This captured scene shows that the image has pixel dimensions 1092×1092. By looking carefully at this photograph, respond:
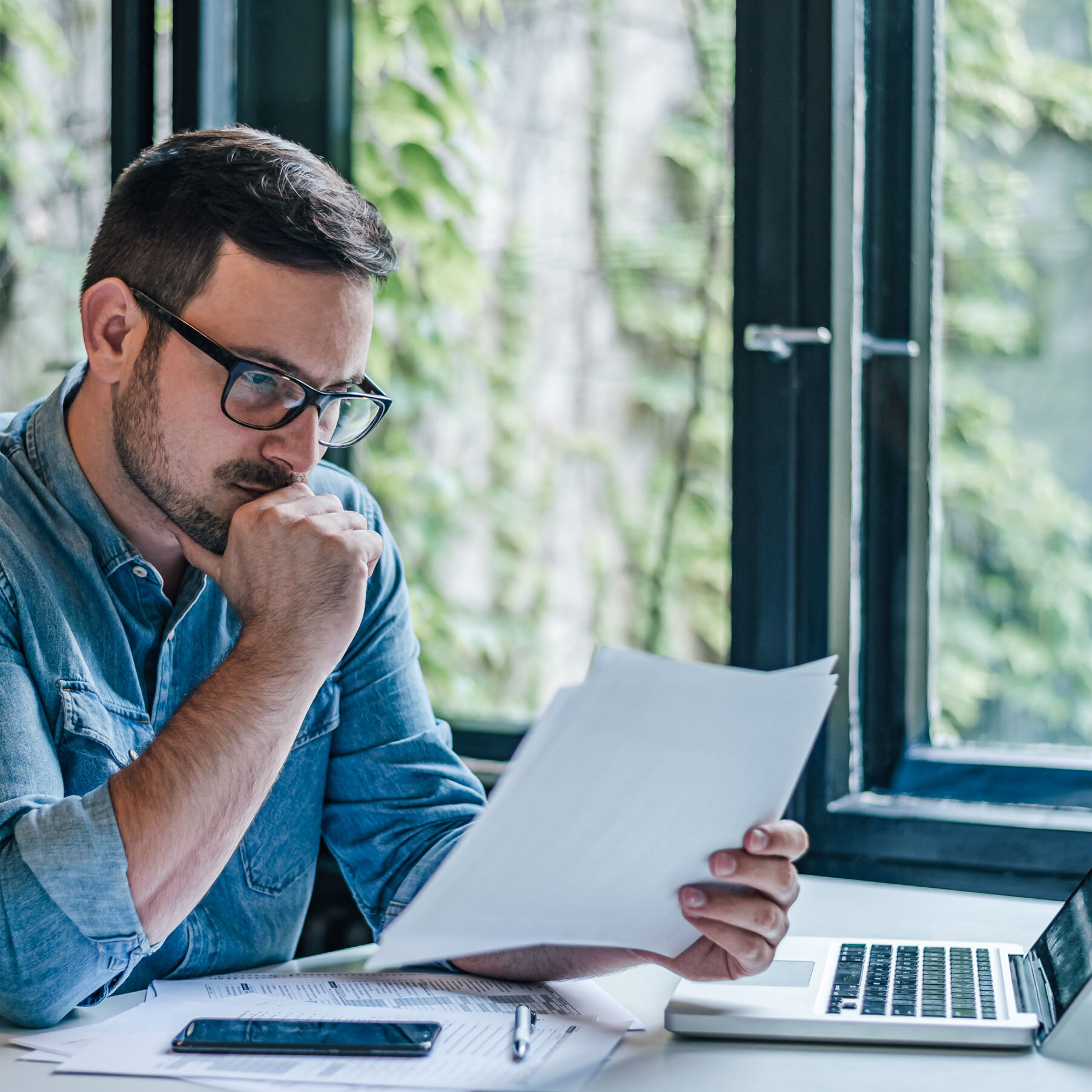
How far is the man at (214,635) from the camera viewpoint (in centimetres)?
93

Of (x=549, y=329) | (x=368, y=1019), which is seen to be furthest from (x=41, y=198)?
(x=368, y=1019)

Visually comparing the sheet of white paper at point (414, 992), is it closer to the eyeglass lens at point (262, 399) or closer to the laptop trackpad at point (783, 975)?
the laptop trackpad at point (783, 975)

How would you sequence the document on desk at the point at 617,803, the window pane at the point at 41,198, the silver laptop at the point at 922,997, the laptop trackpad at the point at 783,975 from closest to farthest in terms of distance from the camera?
the document on desk at the point at 617,803
the silver laptop at the point at 922,997
the laptop trackpad at the point at 783,975
the window pane at the point at 41,198

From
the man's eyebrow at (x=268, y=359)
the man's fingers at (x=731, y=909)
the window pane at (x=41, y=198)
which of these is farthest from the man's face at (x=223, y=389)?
the window pane at (x=41, y=198)

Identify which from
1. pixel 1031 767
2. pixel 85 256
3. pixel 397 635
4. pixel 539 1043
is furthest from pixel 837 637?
pixel 85 256

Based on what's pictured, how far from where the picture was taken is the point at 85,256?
1977 millimetres

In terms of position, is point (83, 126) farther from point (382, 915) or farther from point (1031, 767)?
point (1031, 767)

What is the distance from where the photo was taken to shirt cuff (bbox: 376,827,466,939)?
1220 mm

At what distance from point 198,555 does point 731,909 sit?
0.58 m

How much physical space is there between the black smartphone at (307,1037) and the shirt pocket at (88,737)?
262 millimetres

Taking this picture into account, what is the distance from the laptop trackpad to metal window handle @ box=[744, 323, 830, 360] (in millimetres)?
751

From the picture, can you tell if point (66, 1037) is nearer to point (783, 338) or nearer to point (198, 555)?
point (198, 555)

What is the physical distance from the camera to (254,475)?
3.92ft

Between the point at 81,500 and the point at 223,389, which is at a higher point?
the point at 223,389
